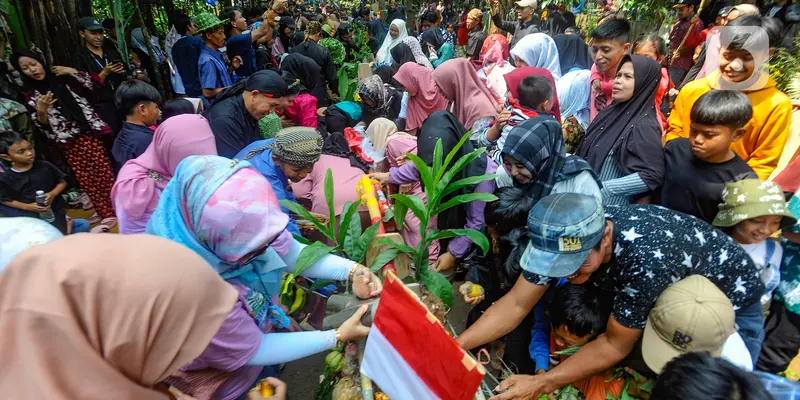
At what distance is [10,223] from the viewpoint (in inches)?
50.7

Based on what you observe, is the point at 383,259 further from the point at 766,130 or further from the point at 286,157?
the point at 766,130

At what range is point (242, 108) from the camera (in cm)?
300

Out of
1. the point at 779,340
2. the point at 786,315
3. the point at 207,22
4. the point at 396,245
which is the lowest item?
the point at 779,340

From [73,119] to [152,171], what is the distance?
2.06m

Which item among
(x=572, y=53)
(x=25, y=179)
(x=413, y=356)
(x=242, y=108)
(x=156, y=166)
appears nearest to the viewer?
(x=413, y=356)

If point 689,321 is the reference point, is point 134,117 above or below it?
above

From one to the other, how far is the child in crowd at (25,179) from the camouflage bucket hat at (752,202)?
4402mm

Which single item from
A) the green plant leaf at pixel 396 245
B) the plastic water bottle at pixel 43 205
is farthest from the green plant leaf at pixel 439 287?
the plastic water bottle at pixel 43 205

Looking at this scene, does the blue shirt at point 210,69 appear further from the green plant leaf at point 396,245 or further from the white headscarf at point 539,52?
the green plant leaf at point 396,245

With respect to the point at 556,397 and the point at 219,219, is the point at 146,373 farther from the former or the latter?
the point at 556,397

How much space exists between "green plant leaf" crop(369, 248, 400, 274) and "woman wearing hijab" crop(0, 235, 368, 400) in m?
0.79

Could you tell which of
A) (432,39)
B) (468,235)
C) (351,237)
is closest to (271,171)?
(351,237)

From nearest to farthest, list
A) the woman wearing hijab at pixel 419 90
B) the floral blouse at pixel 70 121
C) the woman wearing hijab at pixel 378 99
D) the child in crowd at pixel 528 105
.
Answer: the child in crowd at pixel 528 105
the floral blouse at pixel 70 121
the woman wearing hijab at pixel 419 90
the woman wearing hijab at pixel 378 99

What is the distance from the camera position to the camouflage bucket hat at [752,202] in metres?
1.77
